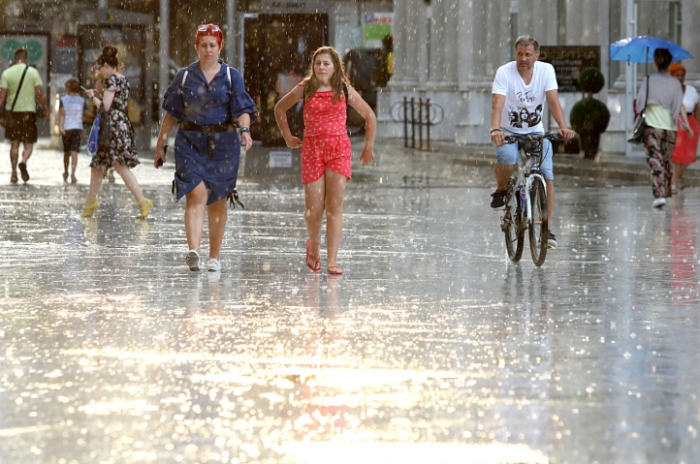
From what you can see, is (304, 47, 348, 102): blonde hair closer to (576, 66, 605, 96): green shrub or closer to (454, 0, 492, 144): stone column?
(576, 66, 605, 96): green shrub

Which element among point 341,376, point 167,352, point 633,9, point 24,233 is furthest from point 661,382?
point 633,9

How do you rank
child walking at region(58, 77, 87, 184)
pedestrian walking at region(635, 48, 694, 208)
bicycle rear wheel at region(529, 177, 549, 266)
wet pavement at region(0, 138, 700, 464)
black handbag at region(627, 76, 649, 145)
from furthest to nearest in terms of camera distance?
child walking at region(58, 77, 87, 184) → black handbag at region(627, 76, 649, 145) → pedestrian walking at region(635, 48, 694, 208) → bicycle rear wheel at region(529, 177, 549, 266) → wet pavement at region(0, 138, 700, 464)

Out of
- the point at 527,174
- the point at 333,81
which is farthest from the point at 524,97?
the point at 333,81

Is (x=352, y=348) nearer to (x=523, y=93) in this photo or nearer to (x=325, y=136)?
(x=325, y=136)

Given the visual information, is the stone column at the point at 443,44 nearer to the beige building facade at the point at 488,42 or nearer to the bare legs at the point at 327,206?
the beige building facade at the point at 488,42

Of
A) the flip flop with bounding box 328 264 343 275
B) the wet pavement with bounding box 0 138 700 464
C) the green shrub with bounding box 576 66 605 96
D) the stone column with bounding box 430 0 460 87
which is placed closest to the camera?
the wet pavement with bounding box 0 138 700 464

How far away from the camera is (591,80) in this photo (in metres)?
30.9

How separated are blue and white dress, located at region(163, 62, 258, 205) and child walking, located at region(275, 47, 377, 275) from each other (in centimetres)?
35

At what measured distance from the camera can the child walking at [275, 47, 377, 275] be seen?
11.7 metres

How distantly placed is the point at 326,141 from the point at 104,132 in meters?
6.35

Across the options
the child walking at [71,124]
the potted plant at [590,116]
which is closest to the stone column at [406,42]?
the potted plant at [590,116]

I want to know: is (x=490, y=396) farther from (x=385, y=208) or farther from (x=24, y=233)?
(x=385, y=208)

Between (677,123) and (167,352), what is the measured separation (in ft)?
40.7

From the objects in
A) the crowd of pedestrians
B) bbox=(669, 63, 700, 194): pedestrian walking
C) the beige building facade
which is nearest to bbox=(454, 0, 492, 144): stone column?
the beige building facade
